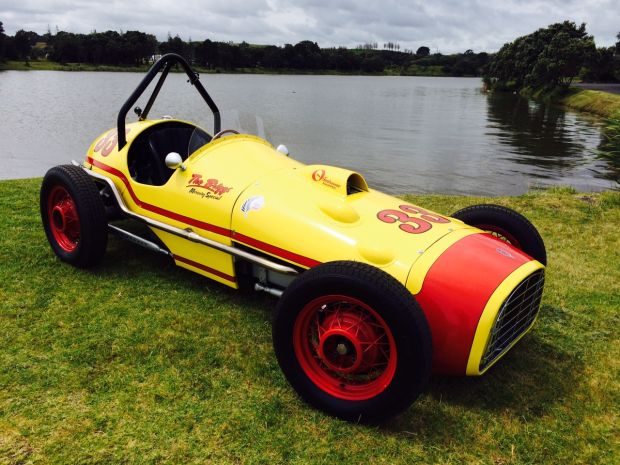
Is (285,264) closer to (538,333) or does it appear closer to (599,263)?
(538,333)

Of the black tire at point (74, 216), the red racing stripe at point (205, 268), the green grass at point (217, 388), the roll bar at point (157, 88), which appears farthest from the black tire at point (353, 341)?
the roll bar at point (157, 88)

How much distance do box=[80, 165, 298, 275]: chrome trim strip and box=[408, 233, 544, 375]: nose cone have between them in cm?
97

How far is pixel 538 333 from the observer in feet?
12.8

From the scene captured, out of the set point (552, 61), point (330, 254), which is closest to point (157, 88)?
point (330, 254)

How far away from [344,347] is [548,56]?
5556cm

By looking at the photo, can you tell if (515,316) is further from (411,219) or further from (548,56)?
(548,56)

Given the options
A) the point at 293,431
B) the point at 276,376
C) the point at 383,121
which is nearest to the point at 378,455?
the point at 293,431

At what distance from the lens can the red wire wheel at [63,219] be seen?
4711 mm

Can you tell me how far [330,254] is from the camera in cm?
327

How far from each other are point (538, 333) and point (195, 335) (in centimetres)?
277

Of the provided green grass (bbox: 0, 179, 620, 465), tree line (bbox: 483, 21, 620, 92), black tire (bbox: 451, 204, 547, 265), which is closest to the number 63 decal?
black tire (bbox: 451, 204, 547, 265)

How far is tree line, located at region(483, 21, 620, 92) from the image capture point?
46375mm

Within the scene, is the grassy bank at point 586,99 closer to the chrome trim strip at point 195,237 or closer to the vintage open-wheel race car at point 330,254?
the vintage open-wheel race car at point 330,254

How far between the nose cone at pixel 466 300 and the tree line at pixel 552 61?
51.5m
